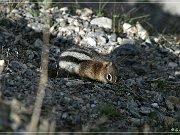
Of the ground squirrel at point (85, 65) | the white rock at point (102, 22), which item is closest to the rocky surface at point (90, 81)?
the white rock at point (102, 22)

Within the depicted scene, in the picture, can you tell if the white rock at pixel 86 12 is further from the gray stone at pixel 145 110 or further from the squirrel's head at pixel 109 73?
the gray stone at pixel 145 110

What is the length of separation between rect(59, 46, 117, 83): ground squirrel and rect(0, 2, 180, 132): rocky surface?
0.20 metres

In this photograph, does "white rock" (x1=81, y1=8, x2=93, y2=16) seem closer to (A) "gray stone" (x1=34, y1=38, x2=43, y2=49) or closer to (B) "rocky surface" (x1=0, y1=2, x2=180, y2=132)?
(B) "rocky surface" (x1=0, y1=2, x2=180, y2=132)

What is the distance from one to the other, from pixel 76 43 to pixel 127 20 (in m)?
1.45

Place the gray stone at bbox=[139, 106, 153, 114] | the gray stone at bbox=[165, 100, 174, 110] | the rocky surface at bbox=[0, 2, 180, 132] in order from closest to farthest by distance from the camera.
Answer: the rocky surface at bbox=[0, 2, 180, 132] → the gray stone at bbox=[139, 106, 153, 114] → the gray stone at bbox=[165, 100, 174, 110]

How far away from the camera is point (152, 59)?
1007 cm

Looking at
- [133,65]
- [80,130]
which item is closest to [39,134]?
[80,130]

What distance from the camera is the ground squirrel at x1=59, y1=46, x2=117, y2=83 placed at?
8406 mm

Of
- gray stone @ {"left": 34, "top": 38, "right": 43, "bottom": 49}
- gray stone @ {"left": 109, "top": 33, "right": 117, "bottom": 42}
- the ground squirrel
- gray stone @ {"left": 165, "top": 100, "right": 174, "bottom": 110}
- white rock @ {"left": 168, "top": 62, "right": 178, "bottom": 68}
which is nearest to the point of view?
gray stone @ {"left": 165, "top": 100, "right": 174, "bottom": 110}

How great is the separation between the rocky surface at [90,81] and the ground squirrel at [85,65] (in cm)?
20

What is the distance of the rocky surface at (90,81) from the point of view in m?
6.55

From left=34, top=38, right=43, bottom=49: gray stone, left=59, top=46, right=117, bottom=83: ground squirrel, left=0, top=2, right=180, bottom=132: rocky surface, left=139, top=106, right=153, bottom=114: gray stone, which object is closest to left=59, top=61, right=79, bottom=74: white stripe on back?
left=59, top=46, right=117, bottom=83: ground squirrel

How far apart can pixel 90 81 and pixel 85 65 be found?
0.28 metres

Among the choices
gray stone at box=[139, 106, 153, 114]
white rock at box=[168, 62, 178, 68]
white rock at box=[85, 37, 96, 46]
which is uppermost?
white rock at box=[85, 37, 96, 46]
